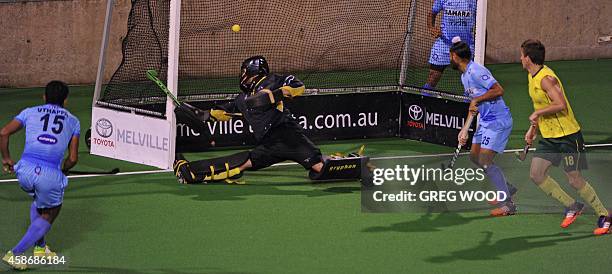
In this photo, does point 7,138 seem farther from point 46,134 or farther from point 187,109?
point 187,109

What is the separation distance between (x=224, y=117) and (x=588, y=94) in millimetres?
9235

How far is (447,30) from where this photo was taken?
56.9 feet

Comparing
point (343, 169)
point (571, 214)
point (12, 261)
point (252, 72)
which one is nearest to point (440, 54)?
point (343, 169)

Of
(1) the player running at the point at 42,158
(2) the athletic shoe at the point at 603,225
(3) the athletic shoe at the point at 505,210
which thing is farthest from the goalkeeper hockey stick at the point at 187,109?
(2) the athletic shoe at the point at 603,225

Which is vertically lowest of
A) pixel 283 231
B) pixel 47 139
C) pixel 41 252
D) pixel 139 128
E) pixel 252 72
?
pixel 283 231

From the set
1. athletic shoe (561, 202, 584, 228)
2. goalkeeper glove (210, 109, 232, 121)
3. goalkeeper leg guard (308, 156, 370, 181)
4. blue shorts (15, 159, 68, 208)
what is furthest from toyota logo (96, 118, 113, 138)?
athletic shoe (561, 202, 584, 228)

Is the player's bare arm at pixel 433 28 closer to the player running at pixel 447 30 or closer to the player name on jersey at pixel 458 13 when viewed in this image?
the player running at pixel 447 30

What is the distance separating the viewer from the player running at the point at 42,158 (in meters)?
10.2

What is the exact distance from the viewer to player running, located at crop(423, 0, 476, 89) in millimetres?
16984

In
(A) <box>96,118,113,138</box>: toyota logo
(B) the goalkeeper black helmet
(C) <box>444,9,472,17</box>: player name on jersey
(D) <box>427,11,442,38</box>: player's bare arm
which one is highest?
(C) <box>444,9,472,17</box>: player name on jersey

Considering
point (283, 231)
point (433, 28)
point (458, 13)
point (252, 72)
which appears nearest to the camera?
point (283, 231)

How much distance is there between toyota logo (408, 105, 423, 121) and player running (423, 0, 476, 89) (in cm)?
34

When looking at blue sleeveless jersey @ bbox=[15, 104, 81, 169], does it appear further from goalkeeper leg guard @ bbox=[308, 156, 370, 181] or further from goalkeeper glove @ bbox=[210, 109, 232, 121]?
goalkeeper leg guard @ bbox=[308, 156, 370, 181]

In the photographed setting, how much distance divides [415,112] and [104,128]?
4528mm
